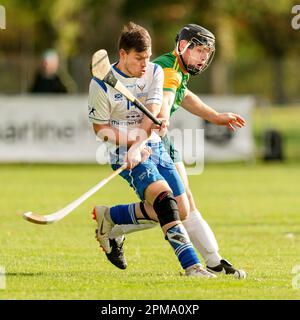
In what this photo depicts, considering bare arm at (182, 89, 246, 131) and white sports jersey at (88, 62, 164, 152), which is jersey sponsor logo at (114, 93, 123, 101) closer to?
white sports jersey at (88, 62, 164, 152)

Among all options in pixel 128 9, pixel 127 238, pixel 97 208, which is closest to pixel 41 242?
pixel 127 238

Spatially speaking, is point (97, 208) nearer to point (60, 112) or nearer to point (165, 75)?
point (165, 75)

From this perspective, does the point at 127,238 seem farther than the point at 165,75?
Yes

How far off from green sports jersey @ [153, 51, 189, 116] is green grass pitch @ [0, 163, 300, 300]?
142 cm

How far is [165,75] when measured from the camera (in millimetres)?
8227

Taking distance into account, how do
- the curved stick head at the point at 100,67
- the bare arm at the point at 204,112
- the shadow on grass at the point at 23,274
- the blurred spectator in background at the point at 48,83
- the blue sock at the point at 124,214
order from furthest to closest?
the blurred spectator in background at the point at 48,83 < the bare arm at the point at 204,112 < the blue sock at the point at 124,214 < the shadow on grass at the point at 23,274 < the curved stick head at the point at 100,67

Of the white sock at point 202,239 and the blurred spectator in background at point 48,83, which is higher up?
the blurred spectator in background at point 48,83

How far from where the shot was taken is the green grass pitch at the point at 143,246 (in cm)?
748

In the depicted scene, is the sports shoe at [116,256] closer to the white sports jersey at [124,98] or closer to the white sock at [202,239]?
the white sock at [202,239]

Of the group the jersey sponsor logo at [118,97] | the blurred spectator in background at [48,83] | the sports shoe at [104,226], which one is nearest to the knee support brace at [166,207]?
the jersey sponsor logo at [118,97]

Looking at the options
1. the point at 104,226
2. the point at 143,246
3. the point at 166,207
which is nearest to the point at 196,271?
the point at 166,207

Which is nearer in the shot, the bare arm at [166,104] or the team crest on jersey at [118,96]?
the team crest on jersey at [118,96]

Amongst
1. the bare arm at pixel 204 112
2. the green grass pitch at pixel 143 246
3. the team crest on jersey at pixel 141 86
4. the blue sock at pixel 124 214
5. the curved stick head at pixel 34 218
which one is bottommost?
the green grass pitch at pixel 143 246
